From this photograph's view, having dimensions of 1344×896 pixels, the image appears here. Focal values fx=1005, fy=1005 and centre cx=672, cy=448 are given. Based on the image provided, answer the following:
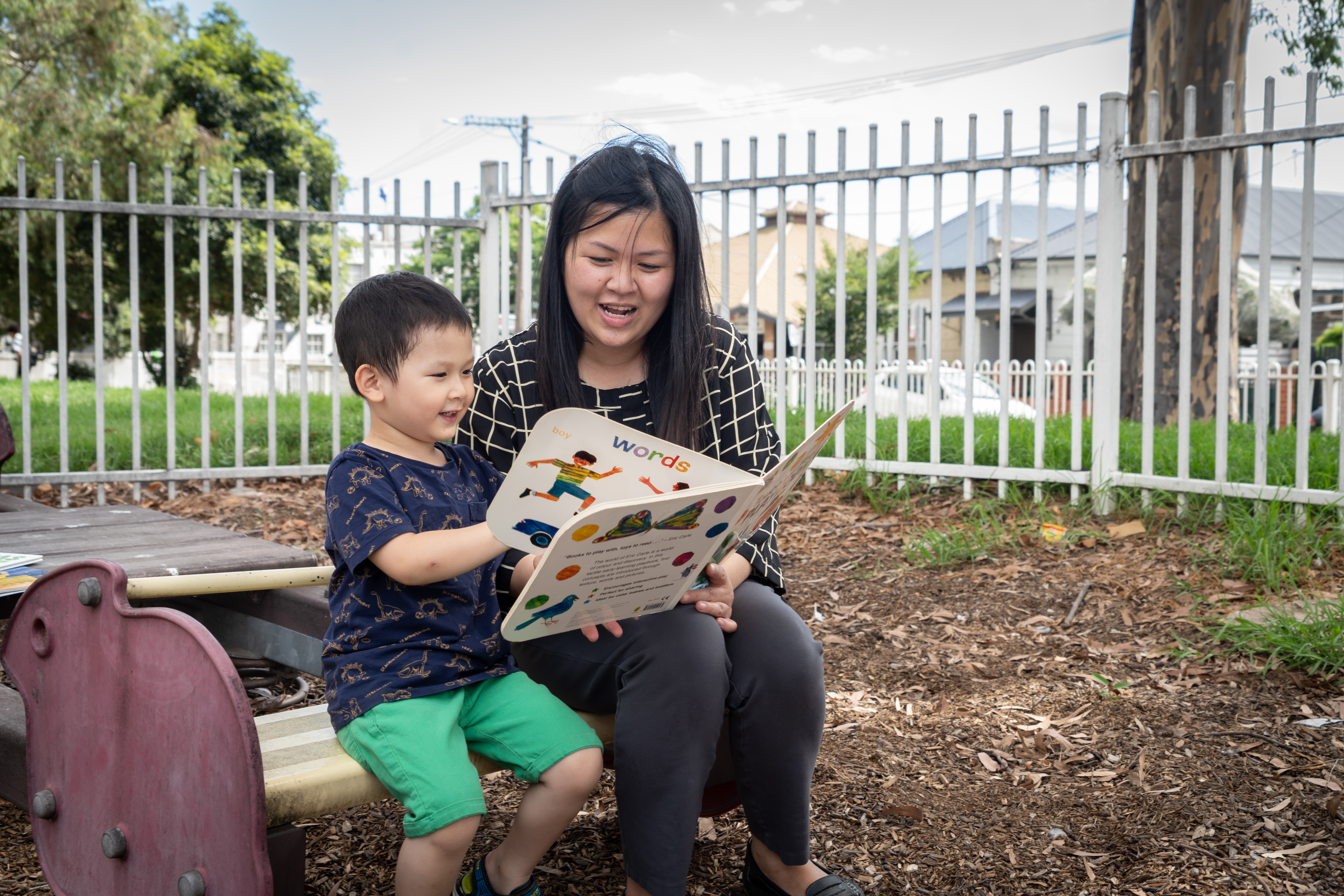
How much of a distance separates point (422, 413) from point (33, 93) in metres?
13.8

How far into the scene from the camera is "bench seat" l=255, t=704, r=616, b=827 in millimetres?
1430

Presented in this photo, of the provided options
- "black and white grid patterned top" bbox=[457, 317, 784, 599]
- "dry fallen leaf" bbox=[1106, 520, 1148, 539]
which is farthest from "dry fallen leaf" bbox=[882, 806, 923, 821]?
"dry fallen leaf" bbox=[1106, 520, 1148, 539]

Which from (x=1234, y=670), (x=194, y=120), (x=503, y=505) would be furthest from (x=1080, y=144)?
(x=194, y=120)

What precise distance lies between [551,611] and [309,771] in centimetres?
43

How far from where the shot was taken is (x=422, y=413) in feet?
5.68

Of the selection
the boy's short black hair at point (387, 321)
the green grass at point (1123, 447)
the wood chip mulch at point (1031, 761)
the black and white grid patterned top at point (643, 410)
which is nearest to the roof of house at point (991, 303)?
the green grass at point (1123, 447)

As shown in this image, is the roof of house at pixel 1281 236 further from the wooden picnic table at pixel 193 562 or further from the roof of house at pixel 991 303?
the wooden picnic table at pixel 193 562

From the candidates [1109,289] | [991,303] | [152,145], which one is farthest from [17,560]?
[991,303]

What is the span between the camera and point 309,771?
4.90ft

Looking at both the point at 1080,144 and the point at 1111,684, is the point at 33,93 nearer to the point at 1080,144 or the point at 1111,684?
the point at 1080,144

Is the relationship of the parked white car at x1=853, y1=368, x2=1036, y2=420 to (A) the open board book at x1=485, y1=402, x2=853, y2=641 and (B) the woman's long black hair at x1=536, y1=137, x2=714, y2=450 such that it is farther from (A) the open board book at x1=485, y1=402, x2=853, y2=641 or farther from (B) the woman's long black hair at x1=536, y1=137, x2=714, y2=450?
(A) the open board book at x1=485, y1=402, x2=853, y2=641

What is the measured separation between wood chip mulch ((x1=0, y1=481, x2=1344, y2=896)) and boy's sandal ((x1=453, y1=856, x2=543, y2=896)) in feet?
1.10

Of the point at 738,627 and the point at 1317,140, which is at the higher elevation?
the point at 1317,140

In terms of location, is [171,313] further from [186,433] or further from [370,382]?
[370,382]
